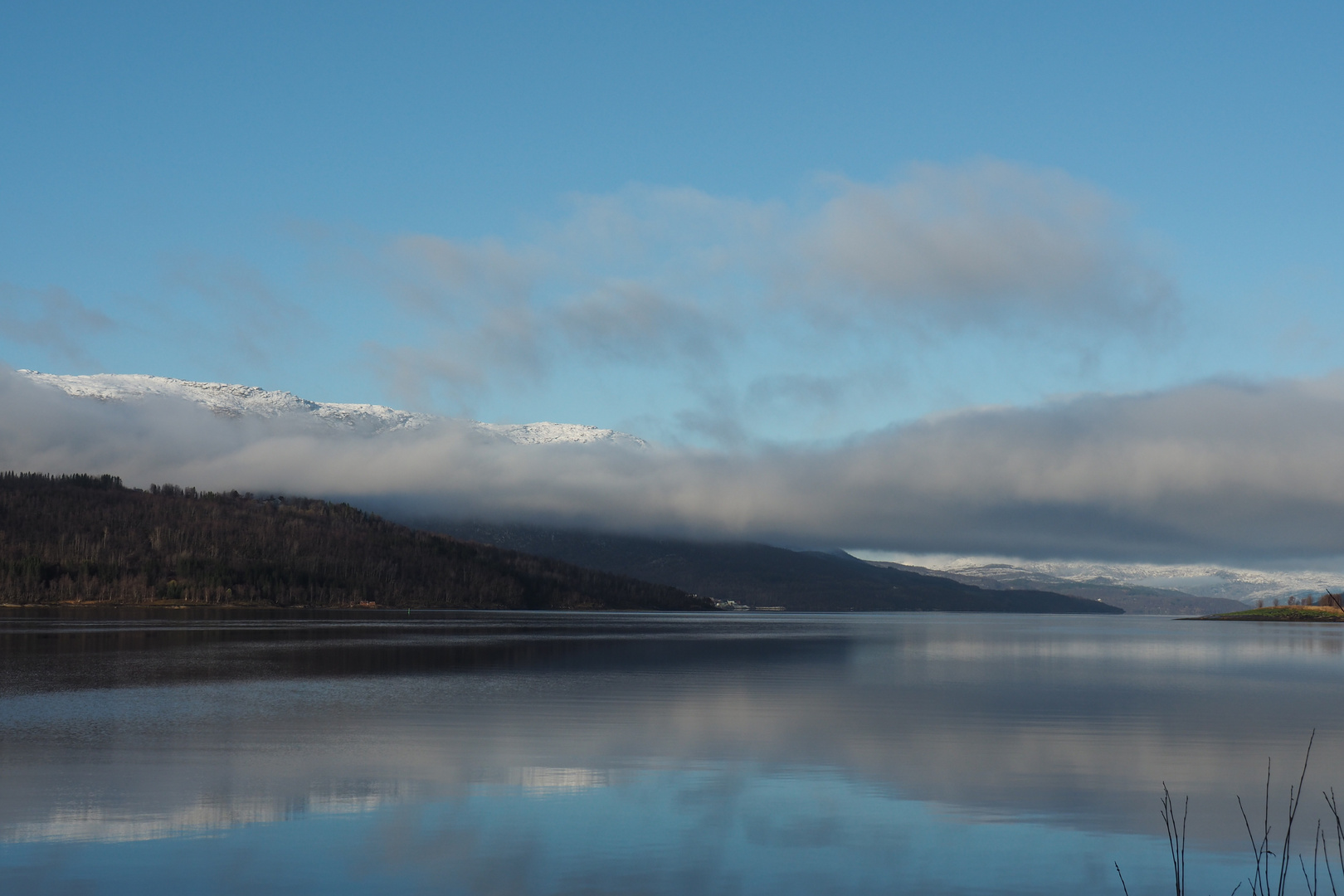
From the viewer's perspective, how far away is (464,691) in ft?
142

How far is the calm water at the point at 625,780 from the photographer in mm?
16500

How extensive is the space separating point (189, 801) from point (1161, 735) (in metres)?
27.2

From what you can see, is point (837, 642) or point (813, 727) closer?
point (813, 727)

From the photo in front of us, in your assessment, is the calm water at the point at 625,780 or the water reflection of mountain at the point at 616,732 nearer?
the calm water at the point at 625,780

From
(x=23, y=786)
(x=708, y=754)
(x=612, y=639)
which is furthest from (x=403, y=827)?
(x=612, y=639)

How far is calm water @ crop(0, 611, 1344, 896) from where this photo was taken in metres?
16.5

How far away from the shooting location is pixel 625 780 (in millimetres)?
23625

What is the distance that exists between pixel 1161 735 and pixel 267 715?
91.6 ft

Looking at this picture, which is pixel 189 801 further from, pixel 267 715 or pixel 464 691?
pixel 464 691

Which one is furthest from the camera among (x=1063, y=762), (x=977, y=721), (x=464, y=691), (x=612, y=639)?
(x=612, y=639)

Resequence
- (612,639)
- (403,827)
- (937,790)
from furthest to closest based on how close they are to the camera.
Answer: (612,639)
(937,790)
(403,827)

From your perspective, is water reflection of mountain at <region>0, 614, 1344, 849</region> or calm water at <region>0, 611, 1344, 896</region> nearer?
calm water at <region>0, 611, 1344, 896</region>

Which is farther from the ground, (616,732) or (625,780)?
(625,780)

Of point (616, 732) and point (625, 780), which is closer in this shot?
point (625, 780)
